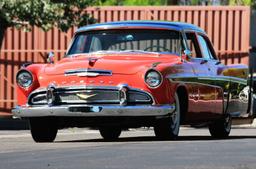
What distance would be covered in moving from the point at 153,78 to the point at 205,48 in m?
2.68

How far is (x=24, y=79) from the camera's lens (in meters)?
13.6

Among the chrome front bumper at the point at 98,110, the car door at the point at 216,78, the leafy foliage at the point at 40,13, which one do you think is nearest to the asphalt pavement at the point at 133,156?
the chrome front bumper at the point at 98,110

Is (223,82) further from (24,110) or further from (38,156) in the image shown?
(38,156)

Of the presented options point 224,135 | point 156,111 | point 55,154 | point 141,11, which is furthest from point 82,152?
point 141,11

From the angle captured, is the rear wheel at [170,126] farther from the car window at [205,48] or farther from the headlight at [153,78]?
the car window at [205,48]

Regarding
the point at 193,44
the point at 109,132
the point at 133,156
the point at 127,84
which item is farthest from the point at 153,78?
the point at 133,156

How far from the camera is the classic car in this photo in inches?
512

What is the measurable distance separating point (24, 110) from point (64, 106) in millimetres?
622

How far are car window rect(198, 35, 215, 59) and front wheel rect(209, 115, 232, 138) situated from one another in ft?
3.26

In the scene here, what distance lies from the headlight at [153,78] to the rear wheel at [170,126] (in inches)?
20.1

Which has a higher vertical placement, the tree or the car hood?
the tree

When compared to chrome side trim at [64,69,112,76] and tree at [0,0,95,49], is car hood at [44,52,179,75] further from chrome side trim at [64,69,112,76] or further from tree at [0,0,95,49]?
tree at [0,0,95,49]

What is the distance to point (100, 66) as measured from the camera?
13.2 m

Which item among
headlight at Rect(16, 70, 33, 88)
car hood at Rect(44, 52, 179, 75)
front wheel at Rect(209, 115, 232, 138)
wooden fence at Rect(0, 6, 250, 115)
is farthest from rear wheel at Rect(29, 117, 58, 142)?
wooden fence at Rect(0, 6, 250, 115)
